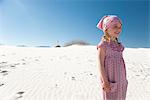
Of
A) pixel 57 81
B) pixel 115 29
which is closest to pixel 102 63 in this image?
pixel 115 29

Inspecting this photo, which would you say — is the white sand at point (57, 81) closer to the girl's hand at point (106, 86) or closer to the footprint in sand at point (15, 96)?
the footprint in sand at point (15, 96)

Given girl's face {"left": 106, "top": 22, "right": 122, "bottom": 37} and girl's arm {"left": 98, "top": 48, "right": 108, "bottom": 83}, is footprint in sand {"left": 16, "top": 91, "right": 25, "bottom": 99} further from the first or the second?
girl's face {"left": 106, "top": 22, "right": 122, "bottom": 37}

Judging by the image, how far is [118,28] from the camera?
453 centimetres

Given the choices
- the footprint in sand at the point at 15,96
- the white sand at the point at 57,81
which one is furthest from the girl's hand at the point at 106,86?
the footprint in sand at the point at 15,96

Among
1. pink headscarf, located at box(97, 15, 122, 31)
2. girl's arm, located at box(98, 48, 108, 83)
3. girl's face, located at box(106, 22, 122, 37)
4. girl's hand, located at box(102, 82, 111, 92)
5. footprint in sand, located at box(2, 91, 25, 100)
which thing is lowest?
footprint in sand, located at box(2, 91, 25, 100)

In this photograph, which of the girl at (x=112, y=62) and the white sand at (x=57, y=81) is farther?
the white sand at (x=57, y=81)

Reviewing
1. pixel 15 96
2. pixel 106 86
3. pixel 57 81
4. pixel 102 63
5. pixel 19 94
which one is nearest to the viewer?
pixel 106 86

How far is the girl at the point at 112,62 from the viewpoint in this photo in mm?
4445

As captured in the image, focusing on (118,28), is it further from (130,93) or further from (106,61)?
(130,93)

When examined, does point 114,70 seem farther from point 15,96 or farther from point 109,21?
point 15,96

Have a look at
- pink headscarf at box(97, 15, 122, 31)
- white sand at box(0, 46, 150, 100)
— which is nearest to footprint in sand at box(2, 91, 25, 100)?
white sand at box(0, 46, 150, 100)

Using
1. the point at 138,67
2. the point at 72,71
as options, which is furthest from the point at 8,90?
the point at 138,67

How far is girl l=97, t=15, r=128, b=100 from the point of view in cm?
445

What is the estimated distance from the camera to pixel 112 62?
4.50 m
